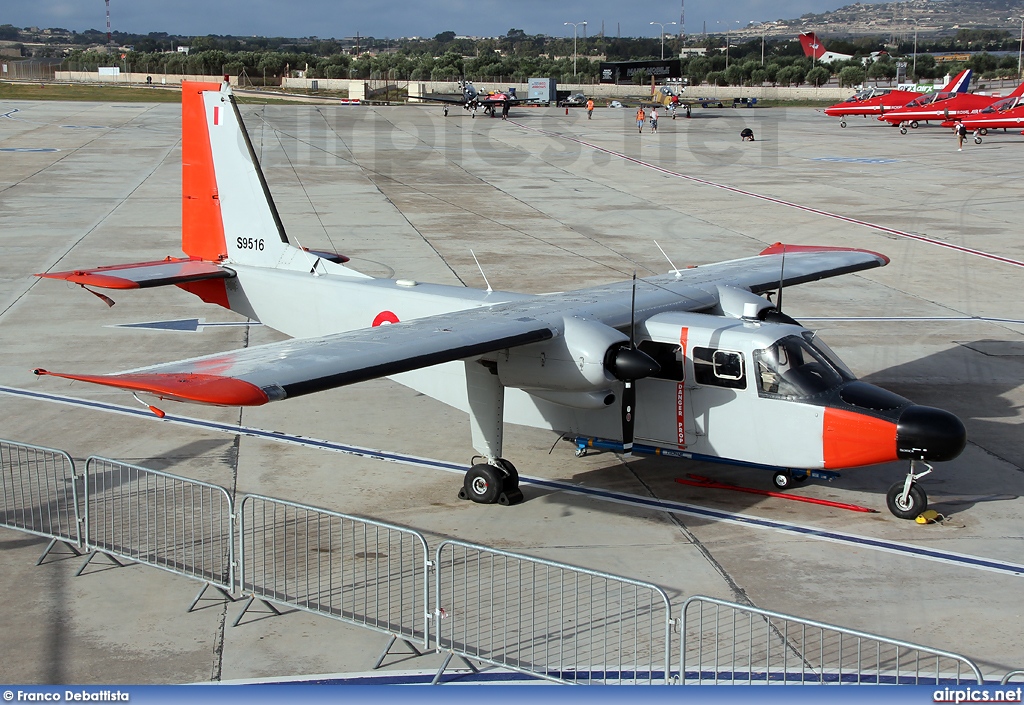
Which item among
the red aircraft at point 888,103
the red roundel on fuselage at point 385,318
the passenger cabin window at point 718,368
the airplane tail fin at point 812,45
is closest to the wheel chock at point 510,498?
the passenger cabin window at point 718,368

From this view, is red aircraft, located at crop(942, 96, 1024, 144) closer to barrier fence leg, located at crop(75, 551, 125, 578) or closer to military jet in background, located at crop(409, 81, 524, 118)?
military jet in background, located at crop(409, 81, 524, 118)

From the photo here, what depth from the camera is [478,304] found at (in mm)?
15852

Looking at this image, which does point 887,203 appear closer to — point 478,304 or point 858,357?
point 858,357

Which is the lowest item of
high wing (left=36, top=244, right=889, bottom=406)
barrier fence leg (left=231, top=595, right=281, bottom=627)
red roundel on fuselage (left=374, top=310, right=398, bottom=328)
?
barrier fence leg (left=231, top=595, right=281, bottom=627)

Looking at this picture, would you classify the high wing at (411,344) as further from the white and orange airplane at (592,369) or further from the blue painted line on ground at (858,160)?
the blue painted line on ground at (858,160)

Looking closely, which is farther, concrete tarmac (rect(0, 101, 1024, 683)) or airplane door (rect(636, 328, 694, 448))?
airplane door (rect(636, 328, 694, 448))

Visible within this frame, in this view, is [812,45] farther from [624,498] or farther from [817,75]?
[624,498]

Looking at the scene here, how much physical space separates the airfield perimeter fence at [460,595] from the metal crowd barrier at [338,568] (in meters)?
0.02

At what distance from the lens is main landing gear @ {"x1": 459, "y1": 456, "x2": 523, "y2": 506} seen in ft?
47.2

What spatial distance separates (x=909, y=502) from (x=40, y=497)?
11595mm

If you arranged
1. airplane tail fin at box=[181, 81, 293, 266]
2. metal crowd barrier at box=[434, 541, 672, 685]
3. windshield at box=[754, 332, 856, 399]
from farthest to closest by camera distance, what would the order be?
1. airplane tail fin at box=[181, 81, 293, 266]
2. windshield at box=[754, 332, 856, 399]
3. metal crowd barrier at box=[434, 541, 672, 685]

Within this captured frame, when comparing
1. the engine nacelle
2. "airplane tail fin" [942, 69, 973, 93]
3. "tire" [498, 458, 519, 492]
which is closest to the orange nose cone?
the engine nacelle

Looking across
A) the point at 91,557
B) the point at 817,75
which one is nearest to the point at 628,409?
the point at 91,557

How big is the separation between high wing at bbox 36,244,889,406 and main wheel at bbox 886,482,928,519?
3986 millimetres
